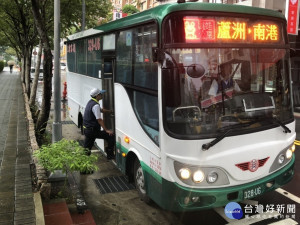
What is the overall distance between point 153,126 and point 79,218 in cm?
182

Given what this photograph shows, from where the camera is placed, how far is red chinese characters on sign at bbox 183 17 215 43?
4.17 m

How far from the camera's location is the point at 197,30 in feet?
13.8

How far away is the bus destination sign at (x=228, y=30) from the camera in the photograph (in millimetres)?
4191

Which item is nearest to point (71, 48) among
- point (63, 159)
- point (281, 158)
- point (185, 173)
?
point (63, 159)

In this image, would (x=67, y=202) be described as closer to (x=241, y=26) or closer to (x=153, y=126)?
(x=153, y=126)

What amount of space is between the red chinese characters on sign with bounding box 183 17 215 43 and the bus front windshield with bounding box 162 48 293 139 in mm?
140

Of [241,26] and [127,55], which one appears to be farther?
[127,55]

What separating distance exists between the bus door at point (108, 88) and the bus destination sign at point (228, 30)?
2606 millimetres

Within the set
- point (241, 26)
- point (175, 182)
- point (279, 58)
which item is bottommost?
point (175, 182)

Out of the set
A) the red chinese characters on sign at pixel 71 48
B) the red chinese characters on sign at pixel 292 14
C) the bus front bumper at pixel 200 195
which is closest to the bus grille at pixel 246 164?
the bus front bumper at pixel 200 195

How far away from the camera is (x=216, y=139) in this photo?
4.18 m

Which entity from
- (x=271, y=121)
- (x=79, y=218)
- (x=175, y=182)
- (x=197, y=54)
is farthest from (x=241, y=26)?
(x=79, y=218)

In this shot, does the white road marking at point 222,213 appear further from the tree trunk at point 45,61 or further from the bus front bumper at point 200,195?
the tree trunk at point 45,61

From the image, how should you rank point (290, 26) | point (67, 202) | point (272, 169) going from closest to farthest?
1. point (272, 169)
2. point (67, 202)
3. point (290, 26)
